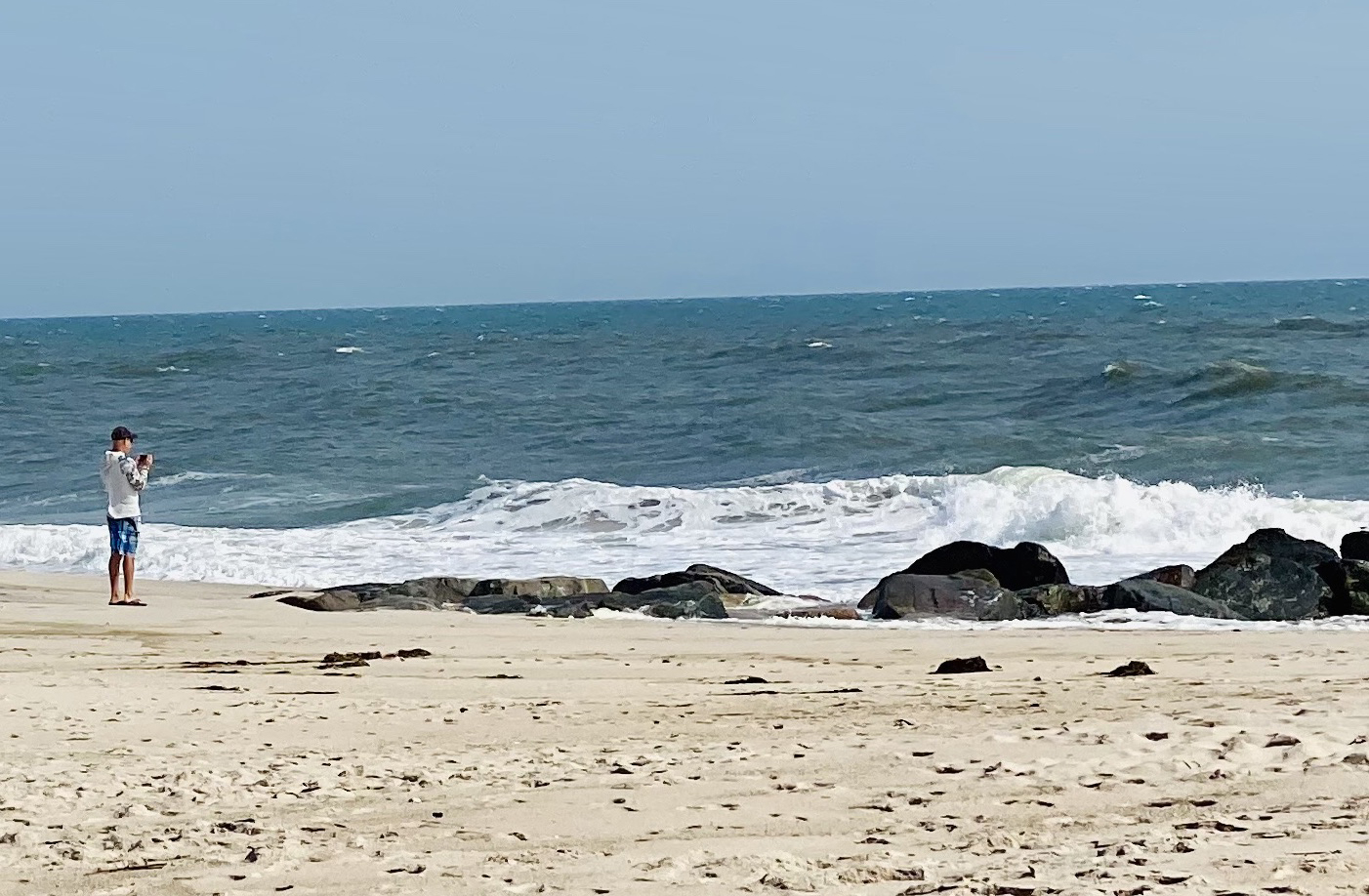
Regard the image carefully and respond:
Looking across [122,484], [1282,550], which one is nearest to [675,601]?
[122,484]

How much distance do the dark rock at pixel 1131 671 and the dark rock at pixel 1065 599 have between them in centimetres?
354

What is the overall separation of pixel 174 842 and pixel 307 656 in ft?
14.7

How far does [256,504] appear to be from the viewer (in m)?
22.1

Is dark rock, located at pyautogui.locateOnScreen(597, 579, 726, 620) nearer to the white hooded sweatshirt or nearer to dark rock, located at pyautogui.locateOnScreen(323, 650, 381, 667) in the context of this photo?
dark rock, located at pyautogui.locateOnScreen(323, 650, 381, 667)

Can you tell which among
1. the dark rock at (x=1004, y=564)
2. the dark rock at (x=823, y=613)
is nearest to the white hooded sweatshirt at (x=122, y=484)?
the dark rock at (x=823, y=613)

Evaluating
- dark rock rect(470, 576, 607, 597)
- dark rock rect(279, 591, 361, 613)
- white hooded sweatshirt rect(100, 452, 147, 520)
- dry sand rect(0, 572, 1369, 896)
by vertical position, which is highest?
white hooded sweatshirt rect(100, 452, 147, 520)

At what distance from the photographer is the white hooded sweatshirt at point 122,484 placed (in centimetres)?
1229

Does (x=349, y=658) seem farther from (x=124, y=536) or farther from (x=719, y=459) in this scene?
(x=719, y=459)

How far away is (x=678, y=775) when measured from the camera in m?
5.55

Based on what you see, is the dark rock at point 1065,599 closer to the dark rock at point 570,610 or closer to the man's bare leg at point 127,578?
the dark rock at point 570,610

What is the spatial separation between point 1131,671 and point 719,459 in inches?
691

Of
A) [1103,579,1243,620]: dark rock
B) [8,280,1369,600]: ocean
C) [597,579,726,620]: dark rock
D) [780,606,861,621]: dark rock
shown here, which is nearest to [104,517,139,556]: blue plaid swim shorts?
[8,280,1369,600]: ocean

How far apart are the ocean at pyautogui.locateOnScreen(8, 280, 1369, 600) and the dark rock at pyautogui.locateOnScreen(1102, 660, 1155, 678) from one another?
18.4 ft

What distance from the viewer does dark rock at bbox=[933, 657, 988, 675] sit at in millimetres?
8359
